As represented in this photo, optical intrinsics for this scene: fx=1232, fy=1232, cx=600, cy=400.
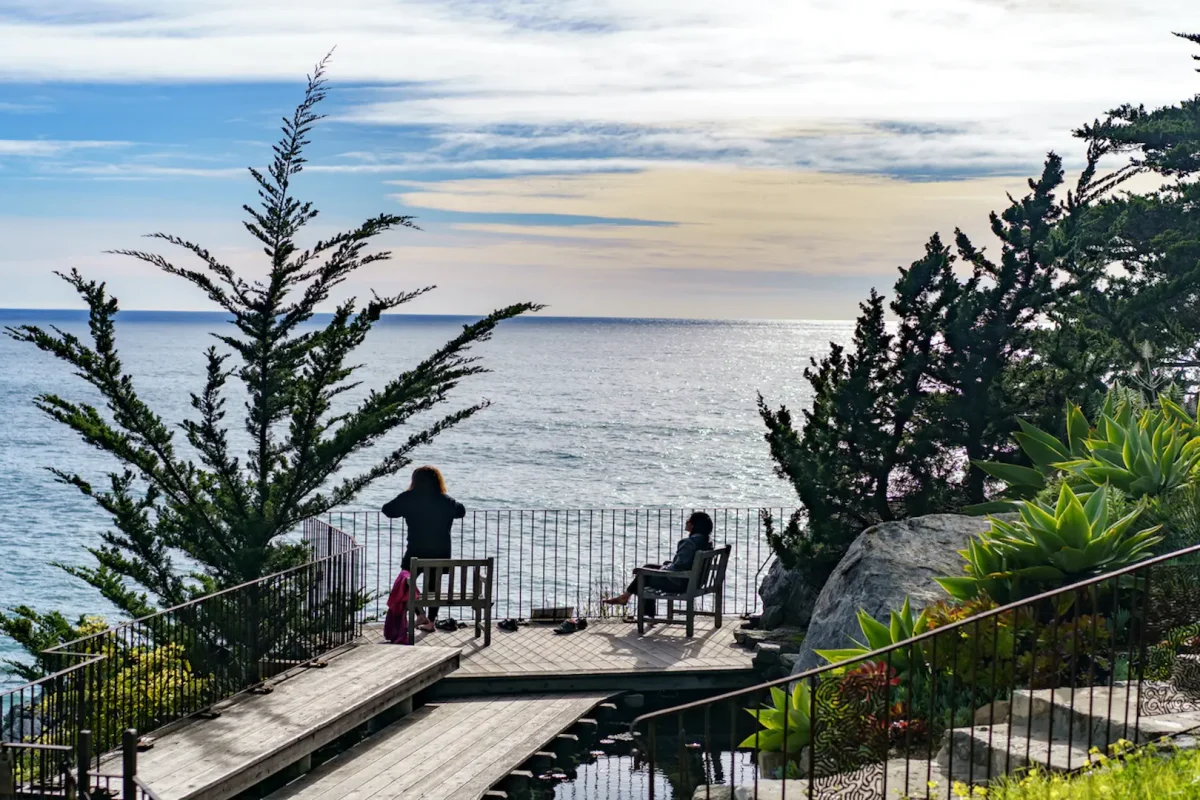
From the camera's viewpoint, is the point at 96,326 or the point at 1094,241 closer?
the point at 96,326

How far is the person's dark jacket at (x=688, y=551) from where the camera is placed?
14234 millimetres

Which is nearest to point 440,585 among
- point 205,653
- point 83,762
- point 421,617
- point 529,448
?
point 421,617

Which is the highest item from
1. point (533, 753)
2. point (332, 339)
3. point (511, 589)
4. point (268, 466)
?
point (332, 339)

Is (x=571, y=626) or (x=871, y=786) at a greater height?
(x=871, y=786)

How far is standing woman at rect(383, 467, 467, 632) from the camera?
45.0 feet

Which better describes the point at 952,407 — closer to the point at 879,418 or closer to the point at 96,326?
the point at 879,418

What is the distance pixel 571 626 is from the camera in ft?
48.2

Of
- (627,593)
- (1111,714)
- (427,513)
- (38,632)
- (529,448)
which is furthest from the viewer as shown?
(529,448)

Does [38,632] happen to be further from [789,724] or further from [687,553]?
[789,724]

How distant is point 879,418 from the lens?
14805 millimetres

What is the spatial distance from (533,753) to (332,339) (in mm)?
6975

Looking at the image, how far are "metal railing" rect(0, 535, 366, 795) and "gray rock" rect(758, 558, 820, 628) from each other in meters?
5.06

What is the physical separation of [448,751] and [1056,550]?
542cm

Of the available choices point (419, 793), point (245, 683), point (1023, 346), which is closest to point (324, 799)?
point (419, 793)
